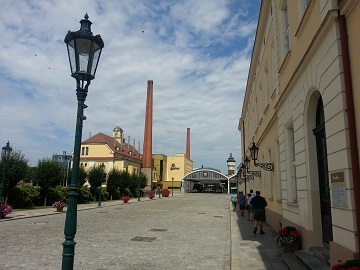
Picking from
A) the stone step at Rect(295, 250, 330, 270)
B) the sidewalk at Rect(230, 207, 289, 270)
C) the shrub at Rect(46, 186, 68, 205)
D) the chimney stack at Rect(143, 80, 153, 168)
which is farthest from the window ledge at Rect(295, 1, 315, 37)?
the chimney stack at Rect(143, 80, 153, 168)

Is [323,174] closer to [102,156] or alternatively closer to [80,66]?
[80,66]

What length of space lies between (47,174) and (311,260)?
28523 millimetres

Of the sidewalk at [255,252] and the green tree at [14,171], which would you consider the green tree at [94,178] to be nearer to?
the green tree at [14,171]

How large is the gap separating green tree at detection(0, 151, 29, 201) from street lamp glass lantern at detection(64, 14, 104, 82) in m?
23.5

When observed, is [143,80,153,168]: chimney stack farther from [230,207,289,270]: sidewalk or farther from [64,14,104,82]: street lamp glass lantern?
[64,14,104,82]: street lamp glass lantern

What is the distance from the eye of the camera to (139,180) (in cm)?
5544

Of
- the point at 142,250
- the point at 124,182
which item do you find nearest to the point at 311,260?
the point at 142,250

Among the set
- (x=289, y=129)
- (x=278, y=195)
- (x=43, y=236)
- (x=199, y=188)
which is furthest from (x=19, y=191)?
(x=199, y=188)

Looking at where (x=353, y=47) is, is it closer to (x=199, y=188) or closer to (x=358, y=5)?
(x=358, y=5)

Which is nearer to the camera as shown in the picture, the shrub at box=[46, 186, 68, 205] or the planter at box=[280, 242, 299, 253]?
the planter at box=[280, 242, 299, 253]

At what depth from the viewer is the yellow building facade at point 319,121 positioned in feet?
16.9

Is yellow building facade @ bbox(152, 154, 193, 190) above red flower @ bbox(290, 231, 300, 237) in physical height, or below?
above

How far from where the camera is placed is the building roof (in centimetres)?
→ 7381

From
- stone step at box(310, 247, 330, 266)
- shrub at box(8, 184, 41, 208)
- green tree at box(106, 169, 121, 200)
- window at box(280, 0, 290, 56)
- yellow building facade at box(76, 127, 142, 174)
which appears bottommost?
stone step at box(310, 247, 330, 266)
